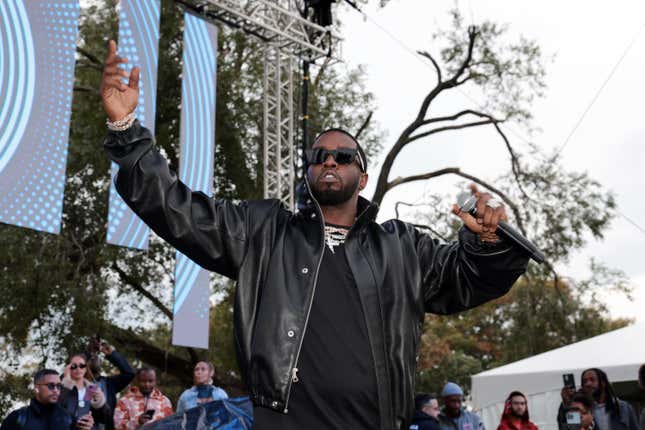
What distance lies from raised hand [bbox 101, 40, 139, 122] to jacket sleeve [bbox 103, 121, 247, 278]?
2.1 inches

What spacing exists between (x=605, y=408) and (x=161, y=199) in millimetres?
5733

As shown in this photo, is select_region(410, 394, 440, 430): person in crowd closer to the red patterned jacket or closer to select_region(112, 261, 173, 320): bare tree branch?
the red patterned jacket

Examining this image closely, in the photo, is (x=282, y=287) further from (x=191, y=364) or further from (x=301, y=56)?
(x=191, y=364)

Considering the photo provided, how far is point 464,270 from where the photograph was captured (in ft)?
7.24

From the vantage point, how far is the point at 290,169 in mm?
11336

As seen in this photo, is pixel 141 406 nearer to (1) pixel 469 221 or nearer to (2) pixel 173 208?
(2) pixel 173 208

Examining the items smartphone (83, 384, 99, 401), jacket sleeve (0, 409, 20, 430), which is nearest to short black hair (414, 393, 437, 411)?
smartphone (83, 384, 99, 401)

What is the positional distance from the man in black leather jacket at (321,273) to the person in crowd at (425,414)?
4.65m

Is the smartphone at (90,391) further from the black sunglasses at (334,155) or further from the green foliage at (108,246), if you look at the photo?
the green foliage at (108,246)

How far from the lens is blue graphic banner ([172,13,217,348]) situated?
9406mm

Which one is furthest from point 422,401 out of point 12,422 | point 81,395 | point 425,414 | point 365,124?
point 365,124

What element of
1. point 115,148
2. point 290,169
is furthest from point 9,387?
point 115,148

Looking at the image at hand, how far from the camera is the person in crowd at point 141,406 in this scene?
6527mm

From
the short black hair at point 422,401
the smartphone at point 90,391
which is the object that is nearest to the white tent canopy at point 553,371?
the short black hair at point 422,401
